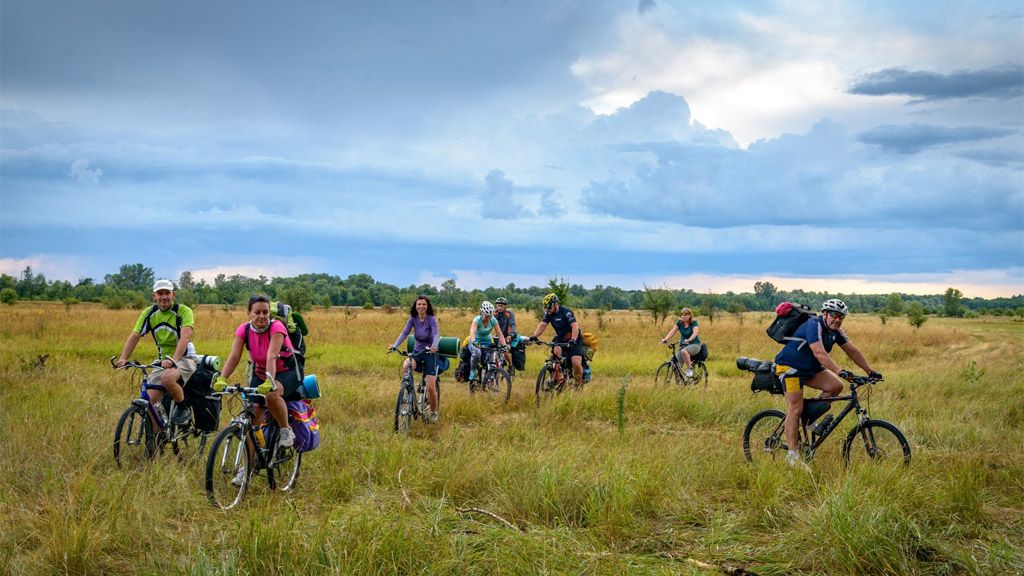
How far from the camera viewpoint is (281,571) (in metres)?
5.01

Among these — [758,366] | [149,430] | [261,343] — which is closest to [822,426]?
[758,366]

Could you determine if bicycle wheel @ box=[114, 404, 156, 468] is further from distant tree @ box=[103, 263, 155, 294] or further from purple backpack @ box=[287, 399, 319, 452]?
distant tree @ box=[103, 263, 155, 294]

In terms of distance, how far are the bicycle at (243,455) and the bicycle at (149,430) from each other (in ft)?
4.24

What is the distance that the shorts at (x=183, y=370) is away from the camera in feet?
26.9

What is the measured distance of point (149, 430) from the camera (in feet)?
26.8

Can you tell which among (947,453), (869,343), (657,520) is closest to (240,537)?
(657,520)

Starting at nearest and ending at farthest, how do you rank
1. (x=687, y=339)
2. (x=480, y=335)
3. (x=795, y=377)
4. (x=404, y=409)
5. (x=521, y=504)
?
(x=521, y=504), (x=795, y=377), (x=404, y=409), (x=480, y=335), (x=687, y=339)

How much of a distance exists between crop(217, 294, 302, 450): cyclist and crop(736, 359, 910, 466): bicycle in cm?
494

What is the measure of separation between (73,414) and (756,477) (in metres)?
9.07

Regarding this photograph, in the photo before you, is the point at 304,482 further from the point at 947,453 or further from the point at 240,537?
the point at 947,453

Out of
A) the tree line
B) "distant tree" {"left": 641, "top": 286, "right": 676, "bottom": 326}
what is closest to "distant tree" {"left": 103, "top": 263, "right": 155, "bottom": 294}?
the tree line

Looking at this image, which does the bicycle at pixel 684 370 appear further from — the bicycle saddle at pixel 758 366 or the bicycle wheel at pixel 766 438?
the bicycle saddle at pixel 758 366

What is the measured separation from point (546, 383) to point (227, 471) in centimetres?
718

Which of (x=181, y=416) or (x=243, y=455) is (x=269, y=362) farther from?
(x=181, y=416)
